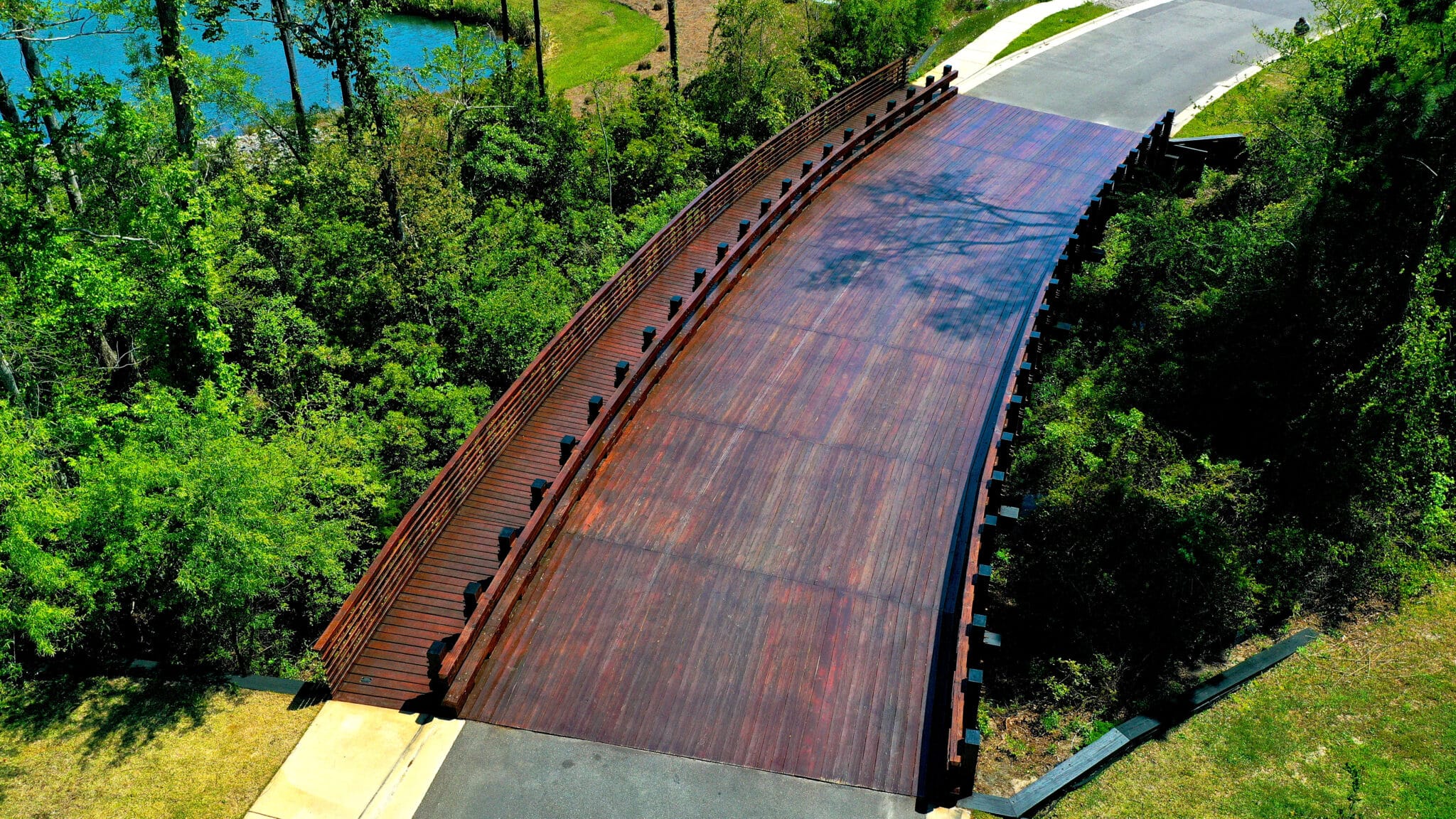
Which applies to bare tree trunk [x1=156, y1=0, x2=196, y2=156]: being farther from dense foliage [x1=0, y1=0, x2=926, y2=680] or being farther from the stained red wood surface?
the stained red wood surface

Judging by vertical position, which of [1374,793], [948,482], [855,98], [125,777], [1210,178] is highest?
[855,98]

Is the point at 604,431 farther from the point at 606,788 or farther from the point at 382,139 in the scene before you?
the point at 382,139

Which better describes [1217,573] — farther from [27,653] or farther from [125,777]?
[27,653]

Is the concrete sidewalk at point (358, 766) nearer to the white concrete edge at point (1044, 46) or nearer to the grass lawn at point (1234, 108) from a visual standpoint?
the grass lawn at point (1234, 108)

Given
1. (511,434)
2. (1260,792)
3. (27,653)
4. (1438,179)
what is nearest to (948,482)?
(1260,792)

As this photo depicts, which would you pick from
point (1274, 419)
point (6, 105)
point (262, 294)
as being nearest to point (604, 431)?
point (1274, 419)

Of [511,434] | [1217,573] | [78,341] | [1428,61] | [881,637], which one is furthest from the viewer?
[78,341]

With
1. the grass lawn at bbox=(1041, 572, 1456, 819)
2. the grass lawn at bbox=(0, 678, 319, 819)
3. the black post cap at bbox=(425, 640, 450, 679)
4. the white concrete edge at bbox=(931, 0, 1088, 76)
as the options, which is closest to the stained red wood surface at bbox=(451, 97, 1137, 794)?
the black post cap at bbox=(425, 640, 450, 679)
